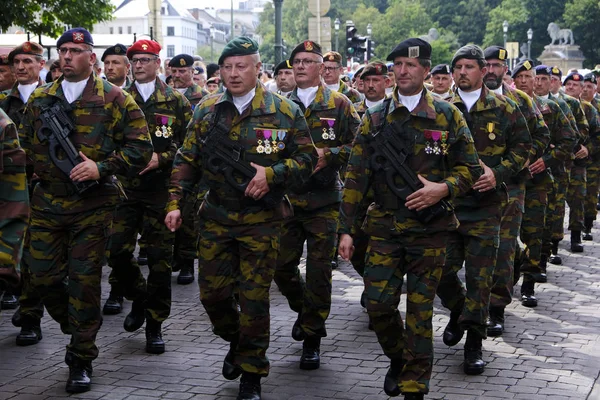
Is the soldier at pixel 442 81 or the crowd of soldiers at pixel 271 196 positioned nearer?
the crowd of soldiers at pixel 271 196

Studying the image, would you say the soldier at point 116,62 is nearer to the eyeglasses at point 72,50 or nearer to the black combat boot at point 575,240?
the eyeglasses at point 72,50

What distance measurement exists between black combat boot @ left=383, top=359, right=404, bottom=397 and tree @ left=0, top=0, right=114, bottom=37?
19.0 m

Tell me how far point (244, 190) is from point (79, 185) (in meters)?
1.22

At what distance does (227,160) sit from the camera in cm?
701

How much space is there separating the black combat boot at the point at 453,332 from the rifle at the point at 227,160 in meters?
2.20

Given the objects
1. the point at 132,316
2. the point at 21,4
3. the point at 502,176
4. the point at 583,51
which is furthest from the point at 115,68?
the point at 583,51

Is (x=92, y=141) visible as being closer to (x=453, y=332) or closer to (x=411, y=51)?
(x=411, y=51)

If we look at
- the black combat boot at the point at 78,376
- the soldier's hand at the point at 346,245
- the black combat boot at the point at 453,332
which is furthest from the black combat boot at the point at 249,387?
the black combat boot at the point at 453,332

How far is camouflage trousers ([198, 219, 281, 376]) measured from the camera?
7.04m

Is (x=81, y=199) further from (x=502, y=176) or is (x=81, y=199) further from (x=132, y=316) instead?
(x=502, y=176)

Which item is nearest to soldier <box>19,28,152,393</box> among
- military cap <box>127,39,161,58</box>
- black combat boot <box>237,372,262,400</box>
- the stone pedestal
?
black combat boot <box>237,372,262,400</box>

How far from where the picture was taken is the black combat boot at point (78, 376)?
732 cm

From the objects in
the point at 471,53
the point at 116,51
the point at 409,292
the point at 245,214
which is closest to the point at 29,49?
the point at 116,51

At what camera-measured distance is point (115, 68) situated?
10555 millimetres
